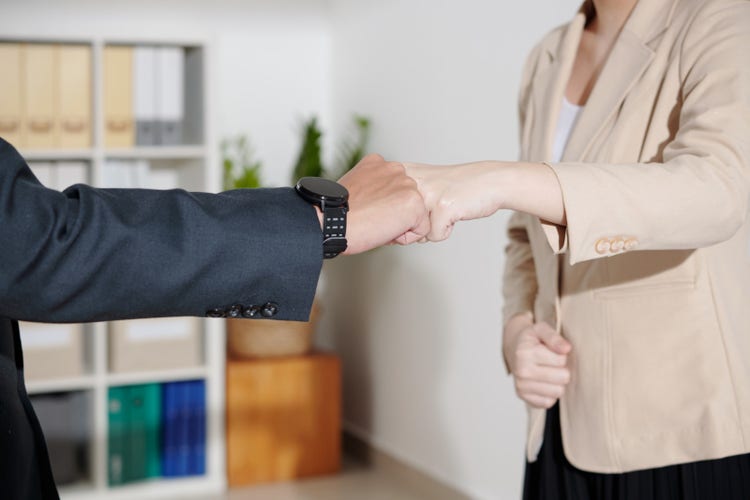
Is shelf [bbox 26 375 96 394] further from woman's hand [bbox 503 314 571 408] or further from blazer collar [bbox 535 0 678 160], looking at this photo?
blazer collar [bbox 535 0 678 160]

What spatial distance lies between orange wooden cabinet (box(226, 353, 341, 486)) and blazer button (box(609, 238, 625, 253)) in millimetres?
2860

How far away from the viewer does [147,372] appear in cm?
377

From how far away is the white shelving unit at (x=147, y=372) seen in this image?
3676 millimetres

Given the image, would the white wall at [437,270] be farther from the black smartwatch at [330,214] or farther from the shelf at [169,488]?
the black smartwatch at [330,214]

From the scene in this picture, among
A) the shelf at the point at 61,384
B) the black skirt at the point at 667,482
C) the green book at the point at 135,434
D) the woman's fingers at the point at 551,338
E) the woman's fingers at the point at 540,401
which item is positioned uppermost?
the woman's fingers at the point at 551,338

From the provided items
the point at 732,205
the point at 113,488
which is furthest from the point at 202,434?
the point at 732,205

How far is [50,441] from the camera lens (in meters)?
3.68

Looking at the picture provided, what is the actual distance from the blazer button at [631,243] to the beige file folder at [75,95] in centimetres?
295

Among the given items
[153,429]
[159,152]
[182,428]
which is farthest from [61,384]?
[159,152]

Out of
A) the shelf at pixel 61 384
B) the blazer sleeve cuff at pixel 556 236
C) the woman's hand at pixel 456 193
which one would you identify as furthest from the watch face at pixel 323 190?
the shelf at pixel 61 384

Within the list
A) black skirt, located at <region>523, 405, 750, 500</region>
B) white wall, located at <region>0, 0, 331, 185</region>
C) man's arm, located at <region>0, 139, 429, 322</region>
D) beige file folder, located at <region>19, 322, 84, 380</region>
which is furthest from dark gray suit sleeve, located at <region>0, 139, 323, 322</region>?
white wall, located at <region>0, 0, 331, 185</region>

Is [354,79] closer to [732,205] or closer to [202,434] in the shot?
[202,434]

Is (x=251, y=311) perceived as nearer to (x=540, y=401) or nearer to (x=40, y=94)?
(x=540, y=401)

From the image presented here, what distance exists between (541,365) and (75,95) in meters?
2.75
